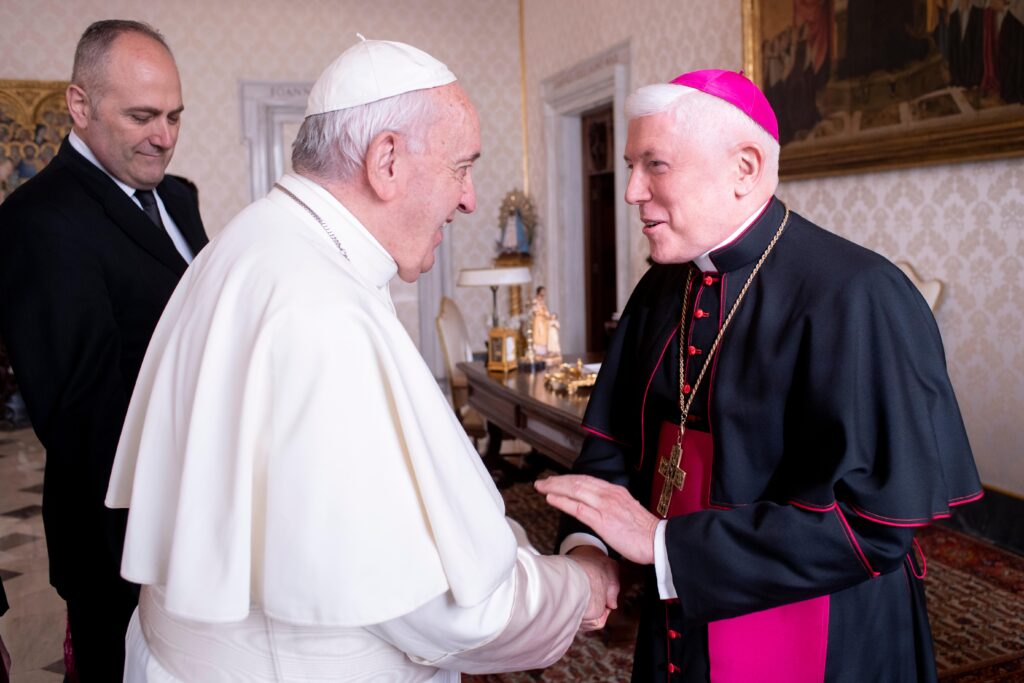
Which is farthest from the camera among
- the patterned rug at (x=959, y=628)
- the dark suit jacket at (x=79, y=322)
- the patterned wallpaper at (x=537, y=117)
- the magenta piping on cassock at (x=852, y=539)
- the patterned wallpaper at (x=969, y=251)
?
the patterned wallpaper at (x=537, y=117)

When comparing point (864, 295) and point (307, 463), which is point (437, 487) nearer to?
point (307, 463)

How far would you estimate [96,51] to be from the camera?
7.66 ft

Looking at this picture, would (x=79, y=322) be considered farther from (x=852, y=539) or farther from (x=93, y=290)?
(x=852, y=539)

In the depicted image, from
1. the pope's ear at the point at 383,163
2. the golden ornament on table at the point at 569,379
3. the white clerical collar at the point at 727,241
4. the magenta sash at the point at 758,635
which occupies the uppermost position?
the pope's ear at the point at 383,163

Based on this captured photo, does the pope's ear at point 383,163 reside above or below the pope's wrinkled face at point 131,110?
below

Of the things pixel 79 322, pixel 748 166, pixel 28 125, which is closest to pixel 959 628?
pixel 748 166

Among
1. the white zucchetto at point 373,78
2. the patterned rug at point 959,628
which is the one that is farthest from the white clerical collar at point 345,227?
the patterned rug at point 959,628

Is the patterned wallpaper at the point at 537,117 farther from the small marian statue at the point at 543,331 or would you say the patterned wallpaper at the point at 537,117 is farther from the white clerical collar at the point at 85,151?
the white clerical collar at the point at 85,151

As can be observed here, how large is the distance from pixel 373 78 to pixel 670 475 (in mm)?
961

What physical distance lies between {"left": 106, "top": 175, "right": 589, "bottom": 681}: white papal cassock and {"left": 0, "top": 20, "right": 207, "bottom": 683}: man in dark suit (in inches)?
28.9

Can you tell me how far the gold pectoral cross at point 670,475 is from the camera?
173cm

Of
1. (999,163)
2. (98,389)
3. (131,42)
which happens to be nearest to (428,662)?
(98,389)

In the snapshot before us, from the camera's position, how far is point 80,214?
2.26 meters

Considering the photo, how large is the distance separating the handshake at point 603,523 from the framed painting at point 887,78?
3.56 m
